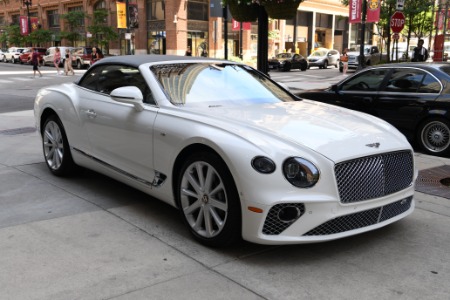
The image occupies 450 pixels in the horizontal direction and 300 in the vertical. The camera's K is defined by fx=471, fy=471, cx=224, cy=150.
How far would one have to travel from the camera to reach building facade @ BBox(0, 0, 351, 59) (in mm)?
43844

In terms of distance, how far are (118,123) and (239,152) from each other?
67.7 inches

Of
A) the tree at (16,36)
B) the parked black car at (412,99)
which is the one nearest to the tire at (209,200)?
the parked black car at (412,99)

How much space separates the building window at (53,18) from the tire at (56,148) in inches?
2235

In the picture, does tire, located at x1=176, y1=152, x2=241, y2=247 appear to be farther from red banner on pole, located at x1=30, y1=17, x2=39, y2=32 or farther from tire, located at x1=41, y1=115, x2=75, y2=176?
red banner on pole, located at x1=30, y1=17, x2=39, y2=32

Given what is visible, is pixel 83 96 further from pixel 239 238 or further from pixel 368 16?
pixel 368 16

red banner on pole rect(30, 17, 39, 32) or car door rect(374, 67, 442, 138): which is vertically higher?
red banner on pole rect(30, 17, 39, 32)

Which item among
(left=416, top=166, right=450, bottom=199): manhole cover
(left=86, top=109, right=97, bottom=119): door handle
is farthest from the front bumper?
(left=86, top=109, right=97, bottom=119): door handle

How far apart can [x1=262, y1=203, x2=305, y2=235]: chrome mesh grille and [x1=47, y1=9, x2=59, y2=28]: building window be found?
2371 inches

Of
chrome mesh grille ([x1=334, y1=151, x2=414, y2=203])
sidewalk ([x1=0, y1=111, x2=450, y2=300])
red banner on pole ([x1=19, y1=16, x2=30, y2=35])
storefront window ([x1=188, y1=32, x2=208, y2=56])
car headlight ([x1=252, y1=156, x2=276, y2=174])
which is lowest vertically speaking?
sidewalk ([x1=0, y1=111, x2=450, y2=300])

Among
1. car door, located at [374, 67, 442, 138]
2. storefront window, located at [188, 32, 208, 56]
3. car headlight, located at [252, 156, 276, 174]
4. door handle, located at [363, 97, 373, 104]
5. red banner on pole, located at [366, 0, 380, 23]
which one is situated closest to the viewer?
car headlight, located at [252, 156, 276, 174]

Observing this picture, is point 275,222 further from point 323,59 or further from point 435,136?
point 323,59

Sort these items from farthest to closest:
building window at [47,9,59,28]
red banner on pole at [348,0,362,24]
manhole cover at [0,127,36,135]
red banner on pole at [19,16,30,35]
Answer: building window at [47,9,59,28] < red banner on pole at [19,16,30,35] < red banner on pole at [348,0,362,24] < manhole cover at [0,127,36,135]

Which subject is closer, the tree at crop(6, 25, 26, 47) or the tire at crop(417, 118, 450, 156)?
the tire at crop(417, 118, 450, 156)

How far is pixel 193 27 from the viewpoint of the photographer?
45.4 m
